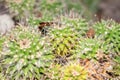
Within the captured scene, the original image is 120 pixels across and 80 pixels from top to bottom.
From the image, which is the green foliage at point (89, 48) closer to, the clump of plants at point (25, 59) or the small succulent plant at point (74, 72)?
the small succulent plant at point (74, 72)

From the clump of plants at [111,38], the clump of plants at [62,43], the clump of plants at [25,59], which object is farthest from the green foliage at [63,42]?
the clump of plants at [111,38]

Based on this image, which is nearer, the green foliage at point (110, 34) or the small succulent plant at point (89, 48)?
the small succulent plant at point (89, 48)

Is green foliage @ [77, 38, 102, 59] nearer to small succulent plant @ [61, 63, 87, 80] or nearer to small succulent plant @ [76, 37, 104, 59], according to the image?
small succulent plant @ [76, 37, 104, 59]

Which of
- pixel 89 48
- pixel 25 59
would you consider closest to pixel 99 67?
pixel 89 48

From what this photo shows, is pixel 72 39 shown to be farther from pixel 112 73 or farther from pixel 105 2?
pixel 105 2

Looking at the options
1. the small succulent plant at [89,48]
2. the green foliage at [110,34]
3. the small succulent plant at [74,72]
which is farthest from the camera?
the green foliage at [110,34]

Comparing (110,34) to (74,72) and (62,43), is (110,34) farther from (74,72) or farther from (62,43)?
(74,72)

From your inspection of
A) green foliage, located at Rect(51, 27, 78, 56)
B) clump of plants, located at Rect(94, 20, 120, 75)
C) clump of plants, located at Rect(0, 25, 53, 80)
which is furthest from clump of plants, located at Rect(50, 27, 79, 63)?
clump of plants, located at Rect(94, 20, 120, 75)
